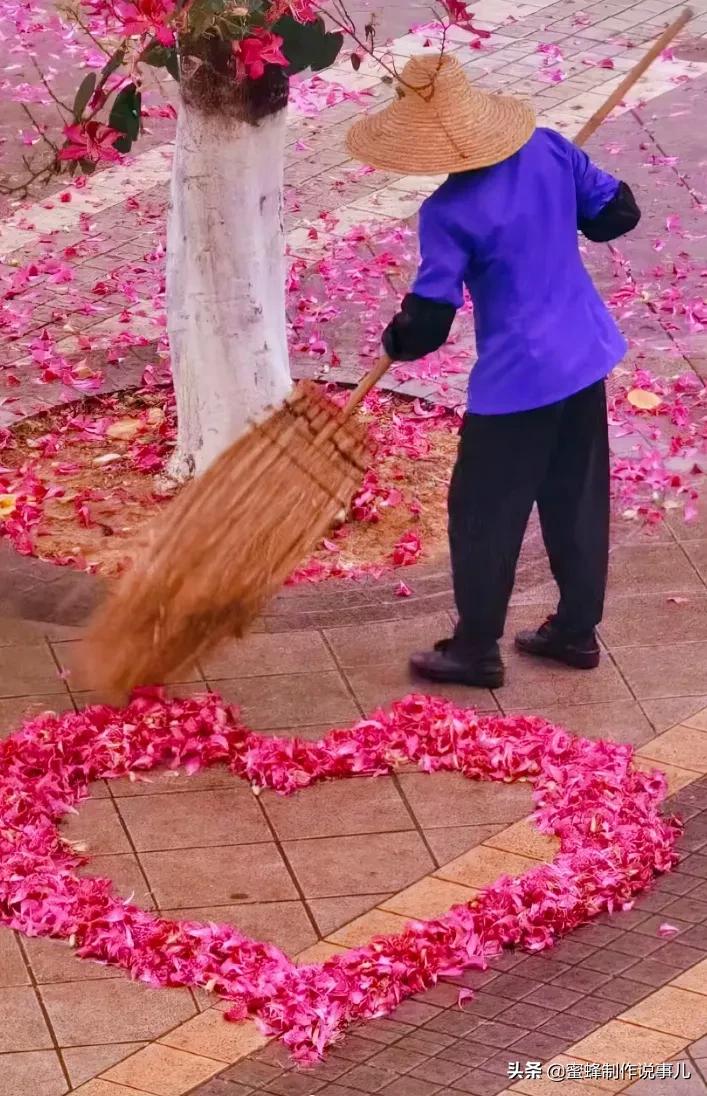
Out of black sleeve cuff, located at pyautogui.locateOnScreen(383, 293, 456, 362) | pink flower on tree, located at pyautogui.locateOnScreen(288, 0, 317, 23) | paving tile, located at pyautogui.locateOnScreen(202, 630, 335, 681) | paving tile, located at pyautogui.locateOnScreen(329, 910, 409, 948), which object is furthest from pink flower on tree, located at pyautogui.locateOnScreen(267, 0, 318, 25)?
paving tile, located at pyautogui.locateOnScreen(329, 910, 409, 948)

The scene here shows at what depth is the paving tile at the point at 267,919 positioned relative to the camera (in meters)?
5.09

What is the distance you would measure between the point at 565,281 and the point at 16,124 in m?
6.51

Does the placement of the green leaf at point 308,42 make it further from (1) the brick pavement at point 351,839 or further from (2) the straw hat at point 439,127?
(1) the brick pavement at point 351,839

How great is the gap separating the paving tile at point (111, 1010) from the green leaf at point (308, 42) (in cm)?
346

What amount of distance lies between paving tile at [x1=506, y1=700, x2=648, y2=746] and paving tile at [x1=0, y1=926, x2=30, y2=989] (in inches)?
74.6

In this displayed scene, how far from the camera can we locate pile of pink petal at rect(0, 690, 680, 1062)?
192 inches

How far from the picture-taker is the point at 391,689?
20.4 feet

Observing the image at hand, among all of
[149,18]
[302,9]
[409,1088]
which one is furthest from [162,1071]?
[302,9]

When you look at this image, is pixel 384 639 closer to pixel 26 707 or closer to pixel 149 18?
pixel 26 707

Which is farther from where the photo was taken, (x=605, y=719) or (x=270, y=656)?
(x=270, y=656)

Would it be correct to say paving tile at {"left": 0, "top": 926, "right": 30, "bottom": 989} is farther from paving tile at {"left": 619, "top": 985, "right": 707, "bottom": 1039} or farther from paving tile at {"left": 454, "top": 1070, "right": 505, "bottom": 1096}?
paving tile at {"left": 619, "top": 985, "right": 707, "bottom": 1039}

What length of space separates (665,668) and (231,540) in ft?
5.22

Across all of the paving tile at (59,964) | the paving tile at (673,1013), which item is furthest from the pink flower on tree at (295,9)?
the paving tile at (673,1013)

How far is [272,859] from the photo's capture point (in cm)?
543
